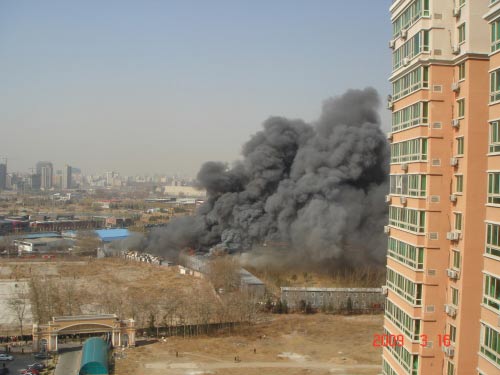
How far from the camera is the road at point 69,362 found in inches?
647

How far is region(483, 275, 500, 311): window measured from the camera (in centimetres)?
563

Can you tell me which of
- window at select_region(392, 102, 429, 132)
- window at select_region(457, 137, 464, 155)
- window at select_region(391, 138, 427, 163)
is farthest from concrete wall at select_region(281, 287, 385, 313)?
window at select_region(457, 137, 464, 155)

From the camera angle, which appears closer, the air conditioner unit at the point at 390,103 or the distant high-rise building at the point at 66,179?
the air conditioner unit at the point at 390,103

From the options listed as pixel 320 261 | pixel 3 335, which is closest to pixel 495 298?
pixel 3 335

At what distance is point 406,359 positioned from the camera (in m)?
8.00

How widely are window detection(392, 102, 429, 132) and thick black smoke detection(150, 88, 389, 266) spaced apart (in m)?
22.4

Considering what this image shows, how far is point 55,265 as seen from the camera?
1464 inches

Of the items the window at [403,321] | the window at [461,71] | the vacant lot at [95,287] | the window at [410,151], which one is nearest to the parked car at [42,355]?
the vacant lot at [95,287]

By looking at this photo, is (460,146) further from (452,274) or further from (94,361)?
(94,361)

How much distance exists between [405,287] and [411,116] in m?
2.52

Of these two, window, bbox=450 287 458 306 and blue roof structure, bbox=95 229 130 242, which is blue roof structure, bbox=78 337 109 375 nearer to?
window, bbox=450 287 458 306

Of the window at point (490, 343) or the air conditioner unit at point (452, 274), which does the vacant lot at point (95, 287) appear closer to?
the air conditioner unit at point (452, 274)

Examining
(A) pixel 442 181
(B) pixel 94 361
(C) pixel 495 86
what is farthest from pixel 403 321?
(B) pixel 94 361

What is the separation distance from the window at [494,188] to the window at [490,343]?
1.36 meters
